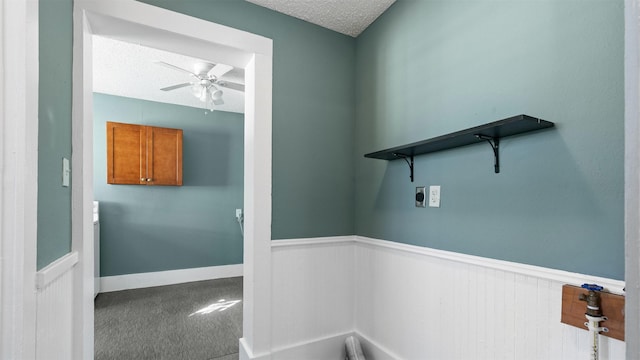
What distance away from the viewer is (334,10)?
2045mm

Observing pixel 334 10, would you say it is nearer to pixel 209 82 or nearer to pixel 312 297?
pixel 209 82

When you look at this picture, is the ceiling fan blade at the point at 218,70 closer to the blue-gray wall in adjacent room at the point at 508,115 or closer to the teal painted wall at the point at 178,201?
the teal painted wall at the point at 178,201

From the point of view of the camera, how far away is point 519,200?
1286mm

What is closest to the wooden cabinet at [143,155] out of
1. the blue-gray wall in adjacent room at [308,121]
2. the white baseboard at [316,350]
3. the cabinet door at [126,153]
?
the cabinet door at [126,153]

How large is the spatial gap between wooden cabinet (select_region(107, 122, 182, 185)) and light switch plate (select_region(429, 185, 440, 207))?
131 inches

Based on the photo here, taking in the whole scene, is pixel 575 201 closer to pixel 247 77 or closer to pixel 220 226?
pixel 247 77

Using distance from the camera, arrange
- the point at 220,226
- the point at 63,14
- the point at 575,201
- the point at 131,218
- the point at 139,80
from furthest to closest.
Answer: the point at 220,226 → the point at 131,218 → the point at 139,80 → the point at 63,14 → the point at 575,201

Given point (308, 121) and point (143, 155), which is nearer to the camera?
point (308, 121)

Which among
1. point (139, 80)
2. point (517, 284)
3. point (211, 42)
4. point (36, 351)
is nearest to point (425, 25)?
point (211, 42)

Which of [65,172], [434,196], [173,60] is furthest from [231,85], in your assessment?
[434,196]

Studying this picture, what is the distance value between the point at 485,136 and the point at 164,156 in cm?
368

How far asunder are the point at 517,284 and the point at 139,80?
3.75 m

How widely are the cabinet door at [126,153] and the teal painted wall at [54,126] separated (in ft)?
8.18

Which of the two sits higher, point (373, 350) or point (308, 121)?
point (308, 121)
